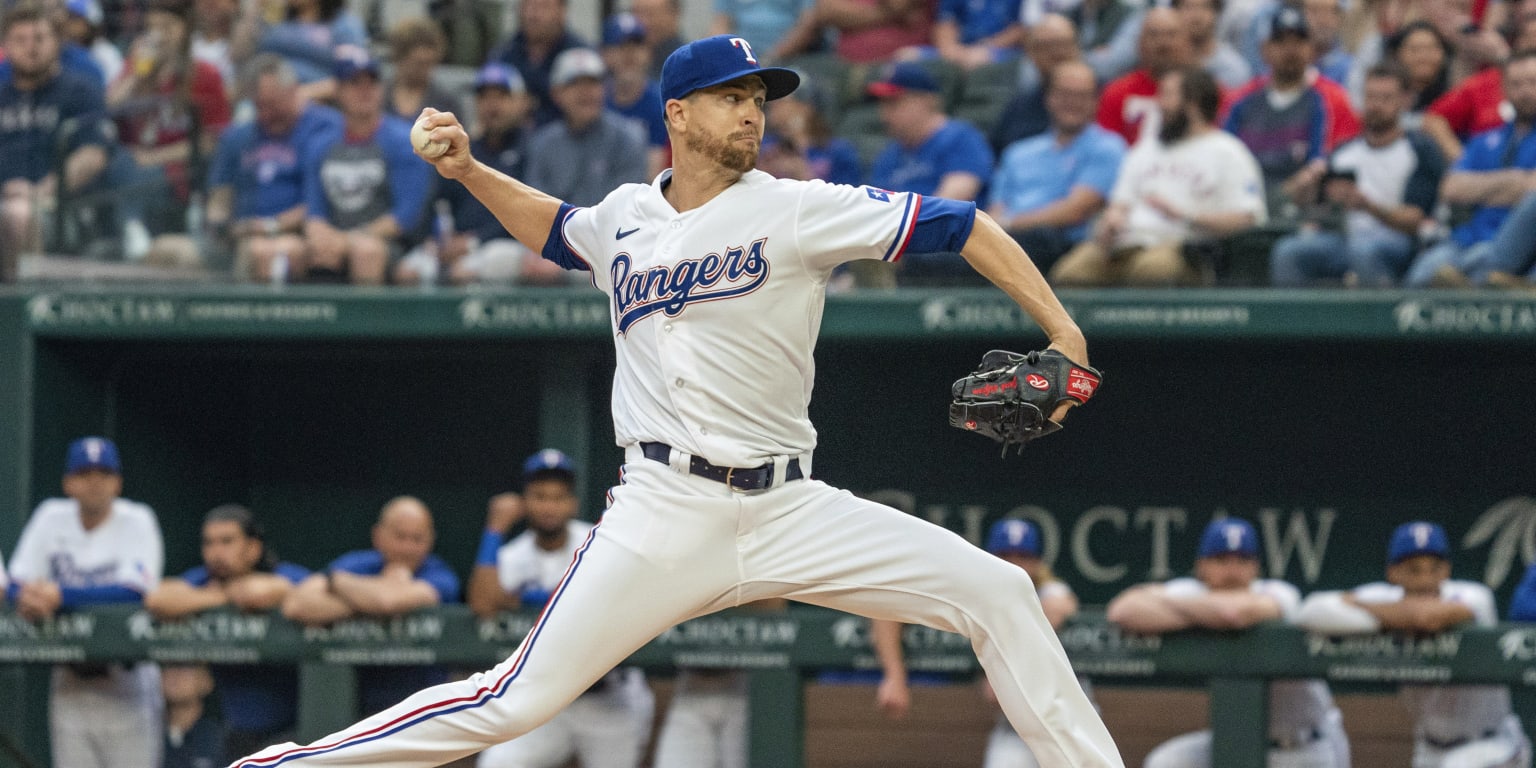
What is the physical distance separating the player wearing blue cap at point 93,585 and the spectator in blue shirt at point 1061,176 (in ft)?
11.2

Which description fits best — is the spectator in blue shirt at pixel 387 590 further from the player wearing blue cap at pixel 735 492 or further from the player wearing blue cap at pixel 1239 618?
the player wearing blue cap at pixel 735 492

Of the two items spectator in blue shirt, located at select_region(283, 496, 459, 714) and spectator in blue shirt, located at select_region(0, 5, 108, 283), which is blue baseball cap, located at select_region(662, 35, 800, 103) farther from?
spectator in blue shirt, located at select_region(0, 5, 108, 283)

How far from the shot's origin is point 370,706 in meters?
6.90

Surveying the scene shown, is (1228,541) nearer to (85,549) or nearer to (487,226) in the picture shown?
(487,226)

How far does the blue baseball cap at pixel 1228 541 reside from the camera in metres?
6.46

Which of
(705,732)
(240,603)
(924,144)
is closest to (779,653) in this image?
(705,732)

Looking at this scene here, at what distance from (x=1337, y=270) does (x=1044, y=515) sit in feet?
5.18

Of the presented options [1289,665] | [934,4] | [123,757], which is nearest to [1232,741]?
[1289,665]

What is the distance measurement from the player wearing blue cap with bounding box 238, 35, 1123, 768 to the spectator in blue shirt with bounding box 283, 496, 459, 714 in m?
2.83

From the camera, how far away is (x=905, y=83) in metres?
7.90

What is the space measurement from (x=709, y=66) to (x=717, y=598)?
104 centimetres

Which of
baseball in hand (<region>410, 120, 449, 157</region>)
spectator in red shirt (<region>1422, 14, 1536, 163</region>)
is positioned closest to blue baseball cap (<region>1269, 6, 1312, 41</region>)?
spectator in red shirt (<region>1422, 14, 1536, 163</region>)

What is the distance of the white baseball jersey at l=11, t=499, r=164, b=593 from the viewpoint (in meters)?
7.17

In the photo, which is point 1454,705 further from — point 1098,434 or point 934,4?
point 934,4
